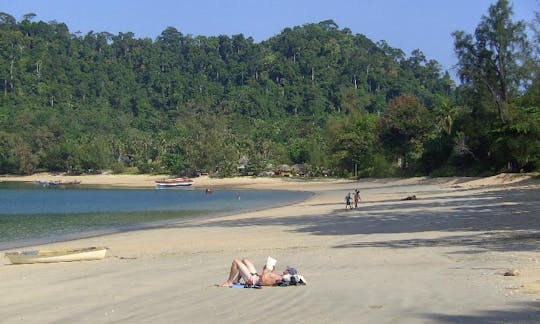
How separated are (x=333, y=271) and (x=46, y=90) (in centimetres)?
16852

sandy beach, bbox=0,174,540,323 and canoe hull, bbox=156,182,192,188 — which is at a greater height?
sandy beach, bbox=0,174,540,323

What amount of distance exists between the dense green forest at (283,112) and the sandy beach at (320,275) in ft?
94.2

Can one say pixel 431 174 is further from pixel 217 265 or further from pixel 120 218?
pixel 217 265

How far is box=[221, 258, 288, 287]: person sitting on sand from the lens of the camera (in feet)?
41.2

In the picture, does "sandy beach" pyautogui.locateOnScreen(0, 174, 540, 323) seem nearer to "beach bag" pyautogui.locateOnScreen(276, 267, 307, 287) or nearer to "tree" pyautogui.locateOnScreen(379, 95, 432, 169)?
"beach bag" pyautogui.locateOnScreen(276, 267, 307, 287)

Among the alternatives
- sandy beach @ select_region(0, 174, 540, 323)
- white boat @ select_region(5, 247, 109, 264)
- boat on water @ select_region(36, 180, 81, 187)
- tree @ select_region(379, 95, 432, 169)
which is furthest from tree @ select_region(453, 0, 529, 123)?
boat on water @ select_region(36, 180, 81, 187)

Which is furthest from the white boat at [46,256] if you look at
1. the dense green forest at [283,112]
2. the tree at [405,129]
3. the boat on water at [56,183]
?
the boat on water at [56,183]

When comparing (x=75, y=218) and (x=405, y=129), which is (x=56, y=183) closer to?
(x=405, y=129)

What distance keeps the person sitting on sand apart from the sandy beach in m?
0.34

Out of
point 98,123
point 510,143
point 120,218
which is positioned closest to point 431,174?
point 510,143

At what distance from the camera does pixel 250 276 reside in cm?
1267

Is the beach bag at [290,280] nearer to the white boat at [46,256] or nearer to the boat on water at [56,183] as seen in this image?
the white boat at [46,256]

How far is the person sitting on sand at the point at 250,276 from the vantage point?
41.2ft

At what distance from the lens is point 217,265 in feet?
55.9
